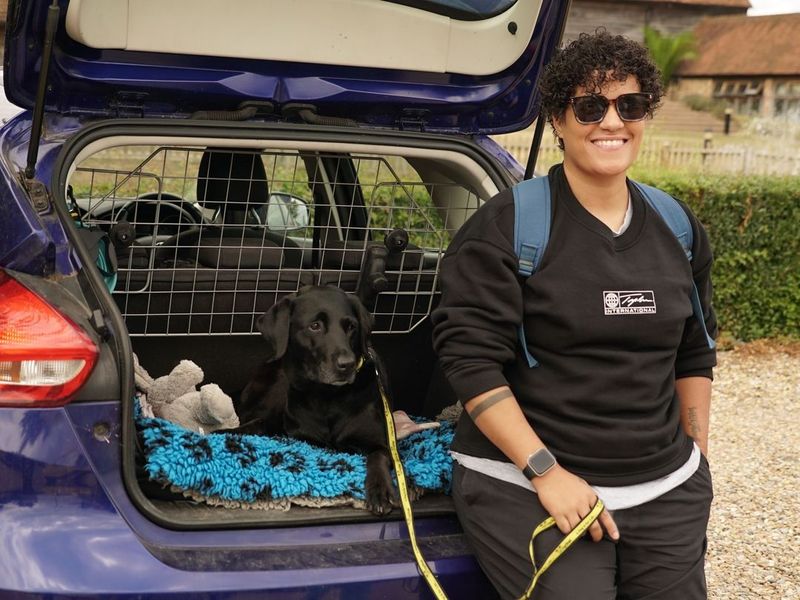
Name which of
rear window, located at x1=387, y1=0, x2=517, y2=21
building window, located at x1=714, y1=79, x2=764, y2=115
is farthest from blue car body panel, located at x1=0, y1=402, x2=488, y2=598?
building window, located at x1=714, y1=79, x2=764, y2=115

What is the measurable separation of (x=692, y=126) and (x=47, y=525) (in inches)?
1268

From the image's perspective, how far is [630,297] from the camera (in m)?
2.33

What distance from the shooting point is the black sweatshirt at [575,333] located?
2309mm

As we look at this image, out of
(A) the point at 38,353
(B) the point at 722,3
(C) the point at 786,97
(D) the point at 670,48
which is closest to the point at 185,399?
(A) the point at 38,353

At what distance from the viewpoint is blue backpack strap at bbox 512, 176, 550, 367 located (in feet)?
7.63

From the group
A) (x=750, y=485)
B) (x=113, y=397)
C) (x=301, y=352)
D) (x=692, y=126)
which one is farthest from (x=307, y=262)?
(x=692, y=126)

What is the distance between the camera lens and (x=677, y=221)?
2.52 m

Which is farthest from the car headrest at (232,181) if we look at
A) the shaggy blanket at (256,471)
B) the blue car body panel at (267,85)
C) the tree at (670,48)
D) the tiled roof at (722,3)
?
the tiled roof at (722,3)

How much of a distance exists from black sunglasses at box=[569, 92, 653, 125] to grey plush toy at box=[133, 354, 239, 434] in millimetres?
1504

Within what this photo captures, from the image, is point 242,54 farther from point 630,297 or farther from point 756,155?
point 756,155

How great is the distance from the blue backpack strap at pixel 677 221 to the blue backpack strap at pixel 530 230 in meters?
0.29

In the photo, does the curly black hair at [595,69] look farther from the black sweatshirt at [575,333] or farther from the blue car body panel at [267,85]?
the blue car body panel at [267,85]

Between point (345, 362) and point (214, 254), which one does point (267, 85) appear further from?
point (345, 362)

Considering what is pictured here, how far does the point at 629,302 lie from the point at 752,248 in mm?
6504
